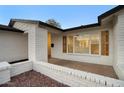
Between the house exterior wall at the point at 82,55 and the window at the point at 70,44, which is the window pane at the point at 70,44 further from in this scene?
the house exterior wall at the point at 82,55

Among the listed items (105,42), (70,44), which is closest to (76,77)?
(105,42)

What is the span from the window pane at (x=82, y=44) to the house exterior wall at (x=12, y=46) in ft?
13.5

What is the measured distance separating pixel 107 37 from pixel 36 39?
4656 millimetres

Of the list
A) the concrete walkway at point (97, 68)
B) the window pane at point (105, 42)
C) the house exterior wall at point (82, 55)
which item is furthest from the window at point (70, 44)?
the window pane at point (105, 42)

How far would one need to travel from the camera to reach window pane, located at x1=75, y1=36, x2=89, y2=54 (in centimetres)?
772

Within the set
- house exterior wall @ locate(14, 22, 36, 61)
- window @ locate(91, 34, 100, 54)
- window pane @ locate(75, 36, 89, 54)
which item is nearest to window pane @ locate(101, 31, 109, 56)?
window @ locate(91, 34, 100, 54)

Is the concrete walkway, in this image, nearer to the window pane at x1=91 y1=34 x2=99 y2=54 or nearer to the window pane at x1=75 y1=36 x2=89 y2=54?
the window pane at x1=91 y1=34 x2=99 y2=54

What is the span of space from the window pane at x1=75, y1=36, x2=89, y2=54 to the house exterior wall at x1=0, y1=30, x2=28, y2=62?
4129 millimetres

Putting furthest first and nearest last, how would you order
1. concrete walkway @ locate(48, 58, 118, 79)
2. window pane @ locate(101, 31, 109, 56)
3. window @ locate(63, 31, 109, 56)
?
window @ locate(63, 31, 109, 56), window pane @ locate(101, 31, 109, 56), concrete walkway @ locate(48, 58, 118, 79)

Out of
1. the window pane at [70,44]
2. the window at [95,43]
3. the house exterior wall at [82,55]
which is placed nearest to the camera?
the house exterior wall at [82,55]

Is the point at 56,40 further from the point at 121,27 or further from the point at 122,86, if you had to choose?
the point at 122,86

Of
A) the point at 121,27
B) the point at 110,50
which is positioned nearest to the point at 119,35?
the point at 121,27

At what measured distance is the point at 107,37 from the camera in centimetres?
668

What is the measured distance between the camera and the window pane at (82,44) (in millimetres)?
7719
